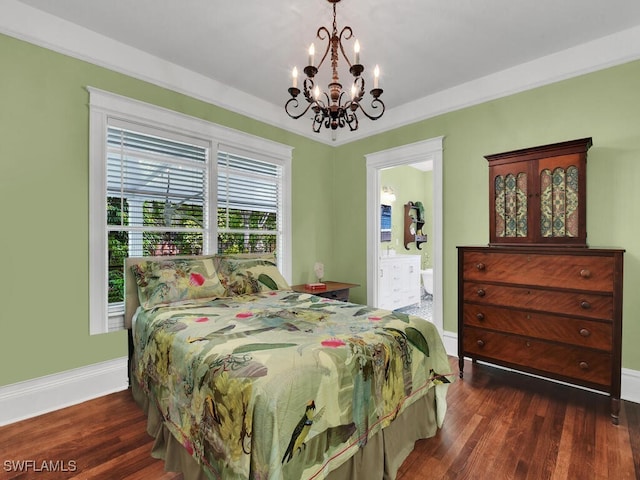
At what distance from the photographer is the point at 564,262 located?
231 centimetres

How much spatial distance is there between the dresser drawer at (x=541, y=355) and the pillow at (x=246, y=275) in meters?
1.76

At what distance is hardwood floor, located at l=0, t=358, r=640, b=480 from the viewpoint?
164 centimetres

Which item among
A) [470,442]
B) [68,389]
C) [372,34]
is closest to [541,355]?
[470,442]

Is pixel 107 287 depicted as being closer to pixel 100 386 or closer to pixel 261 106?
pixel 100 386

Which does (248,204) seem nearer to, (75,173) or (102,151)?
(102,151)

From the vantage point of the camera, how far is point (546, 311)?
93.7 inches

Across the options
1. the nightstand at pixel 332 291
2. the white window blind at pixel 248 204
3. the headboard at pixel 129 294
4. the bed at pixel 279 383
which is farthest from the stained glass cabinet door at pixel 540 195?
the headboard at pixel 129 294

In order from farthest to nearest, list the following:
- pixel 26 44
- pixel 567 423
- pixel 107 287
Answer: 1. pixel 107 287
2. pixel 26 44
3. pixel 567 423

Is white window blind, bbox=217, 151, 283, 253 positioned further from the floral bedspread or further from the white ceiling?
the floral bedspread

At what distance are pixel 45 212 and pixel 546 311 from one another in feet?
12.4

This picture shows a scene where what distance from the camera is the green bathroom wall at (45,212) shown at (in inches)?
85.6

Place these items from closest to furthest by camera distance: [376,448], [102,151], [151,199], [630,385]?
[376,448] < [630,385] < [102,151] < [151,199]

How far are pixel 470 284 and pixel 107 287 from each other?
304cm

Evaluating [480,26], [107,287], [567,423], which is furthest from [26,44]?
[567,423]
